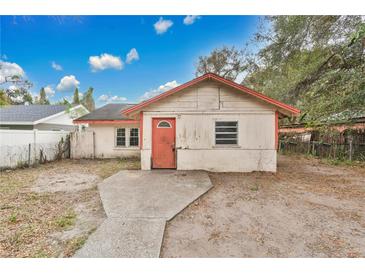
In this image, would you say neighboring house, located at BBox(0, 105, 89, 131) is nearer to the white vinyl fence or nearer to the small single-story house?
the white vinyl fence

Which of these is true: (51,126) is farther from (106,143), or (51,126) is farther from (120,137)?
(120,137)

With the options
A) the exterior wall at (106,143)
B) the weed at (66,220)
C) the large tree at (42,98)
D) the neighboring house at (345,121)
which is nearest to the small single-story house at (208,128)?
the neighboring house at (345,121)

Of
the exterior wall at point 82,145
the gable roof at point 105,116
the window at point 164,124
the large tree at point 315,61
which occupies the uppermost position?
the large tree at point 315,61

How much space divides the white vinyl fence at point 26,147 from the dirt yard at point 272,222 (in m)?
8.40

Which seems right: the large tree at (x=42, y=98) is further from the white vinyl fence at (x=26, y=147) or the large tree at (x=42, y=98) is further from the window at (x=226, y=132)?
the window at (x=226, y=132)

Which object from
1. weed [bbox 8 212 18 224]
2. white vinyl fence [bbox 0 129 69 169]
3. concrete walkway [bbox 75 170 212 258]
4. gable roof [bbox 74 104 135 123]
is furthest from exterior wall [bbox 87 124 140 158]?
weed [bbox 8 212 18 224]

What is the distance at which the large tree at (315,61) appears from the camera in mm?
6918

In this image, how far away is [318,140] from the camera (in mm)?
11547

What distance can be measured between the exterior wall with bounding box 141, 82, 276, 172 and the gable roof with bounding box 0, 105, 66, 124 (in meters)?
10.1

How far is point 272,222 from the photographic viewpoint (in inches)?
135

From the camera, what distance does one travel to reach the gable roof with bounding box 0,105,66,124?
12.1m

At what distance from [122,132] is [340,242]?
34.1 ft

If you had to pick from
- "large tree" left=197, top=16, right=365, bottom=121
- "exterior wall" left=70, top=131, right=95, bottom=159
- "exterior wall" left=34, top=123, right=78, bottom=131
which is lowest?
"exterior wall" left=70, top=131, right=95, bottom=159
